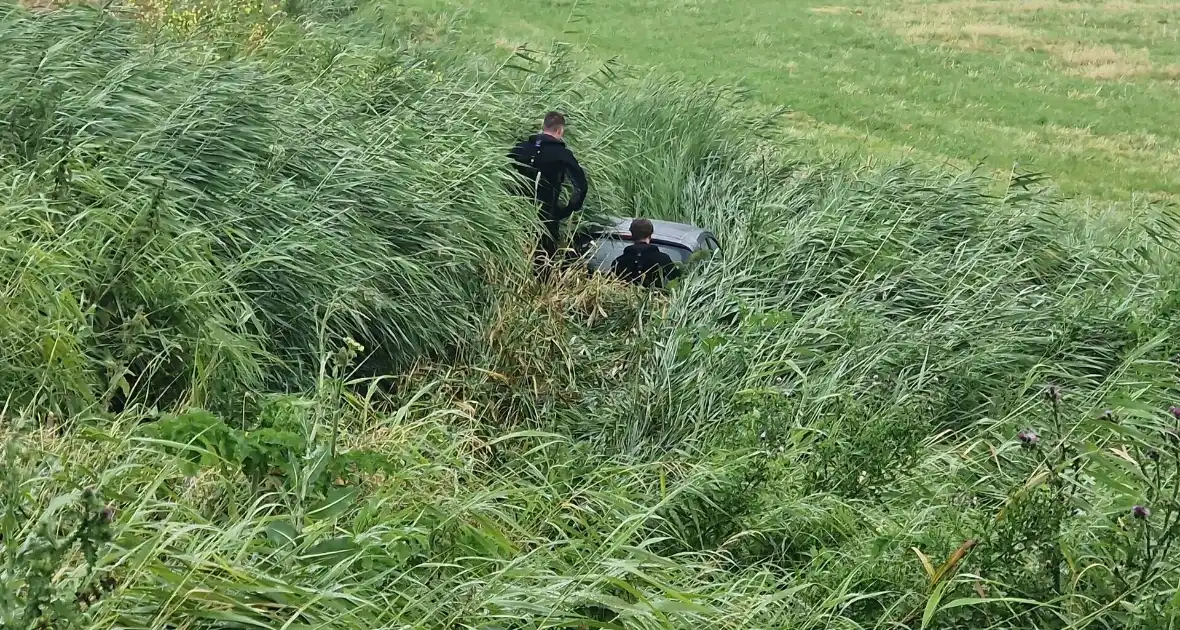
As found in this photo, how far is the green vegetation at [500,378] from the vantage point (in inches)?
113

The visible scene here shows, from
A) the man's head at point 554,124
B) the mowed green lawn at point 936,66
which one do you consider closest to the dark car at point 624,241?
the man's head at point 554,124

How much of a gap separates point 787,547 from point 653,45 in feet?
49.4

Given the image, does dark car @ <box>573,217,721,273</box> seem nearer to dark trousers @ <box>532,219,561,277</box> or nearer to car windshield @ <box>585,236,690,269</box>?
car windshield @ <box>585,236,690,269</box>

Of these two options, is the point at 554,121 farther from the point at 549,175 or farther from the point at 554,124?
the point at 549,175

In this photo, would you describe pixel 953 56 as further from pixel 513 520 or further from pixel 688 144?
pixel 513 520

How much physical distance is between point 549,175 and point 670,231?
0.94 meters

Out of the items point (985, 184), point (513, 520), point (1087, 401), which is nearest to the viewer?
point (513, 520)

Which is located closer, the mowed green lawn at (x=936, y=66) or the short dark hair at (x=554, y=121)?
the short dark hair at (x=554, y=121)

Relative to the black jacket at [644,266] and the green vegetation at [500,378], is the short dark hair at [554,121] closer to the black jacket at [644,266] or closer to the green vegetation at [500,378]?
the green vegetation at [500,378]

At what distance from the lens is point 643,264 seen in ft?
21.6

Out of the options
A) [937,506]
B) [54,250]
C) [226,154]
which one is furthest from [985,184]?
[54,250]

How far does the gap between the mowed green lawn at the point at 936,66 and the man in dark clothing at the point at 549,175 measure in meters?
4.05

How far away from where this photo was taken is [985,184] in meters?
7.88

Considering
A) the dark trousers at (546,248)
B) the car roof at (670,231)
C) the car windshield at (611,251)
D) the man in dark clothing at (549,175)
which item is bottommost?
the car windshield at (611,251)
